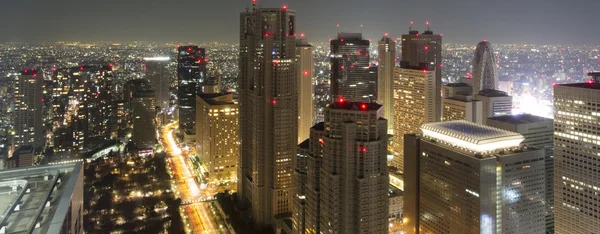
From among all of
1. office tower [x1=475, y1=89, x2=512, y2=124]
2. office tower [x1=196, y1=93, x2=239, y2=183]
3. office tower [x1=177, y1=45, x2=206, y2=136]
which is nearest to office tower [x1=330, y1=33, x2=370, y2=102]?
office tower [x1=475, y1=89, x2=512, y2=124]

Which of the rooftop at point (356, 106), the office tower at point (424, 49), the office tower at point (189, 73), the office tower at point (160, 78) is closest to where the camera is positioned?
the rooftop at point (356, 106)

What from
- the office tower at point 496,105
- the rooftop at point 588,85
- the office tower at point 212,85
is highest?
the office tower at point 212,85

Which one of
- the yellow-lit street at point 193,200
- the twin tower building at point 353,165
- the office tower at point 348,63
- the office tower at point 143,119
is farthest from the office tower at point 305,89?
the office tower at point 143,119

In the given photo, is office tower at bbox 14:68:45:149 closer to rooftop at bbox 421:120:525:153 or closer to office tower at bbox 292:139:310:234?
office tower at bbox 292:139:310:234

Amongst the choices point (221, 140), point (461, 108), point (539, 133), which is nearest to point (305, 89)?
point (221, 140)

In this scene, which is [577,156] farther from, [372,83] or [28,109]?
[28,109]

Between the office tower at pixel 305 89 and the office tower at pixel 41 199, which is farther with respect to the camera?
the office tower at pixel 305 89

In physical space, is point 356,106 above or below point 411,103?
above

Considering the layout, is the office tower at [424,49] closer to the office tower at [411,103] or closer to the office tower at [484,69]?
the office tower at [411,103]
